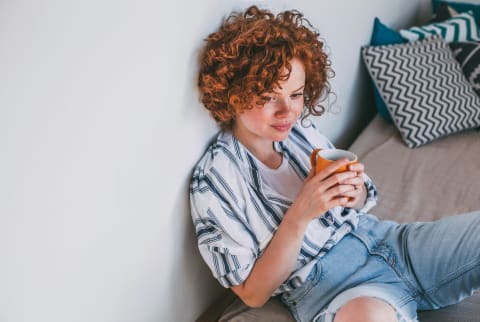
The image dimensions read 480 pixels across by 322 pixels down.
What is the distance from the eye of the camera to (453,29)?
6.98 feet

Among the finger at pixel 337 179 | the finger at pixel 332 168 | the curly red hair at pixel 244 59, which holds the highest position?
the curly red hair at pixel 244 59

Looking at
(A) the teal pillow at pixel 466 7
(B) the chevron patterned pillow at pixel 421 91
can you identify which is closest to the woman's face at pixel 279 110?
(B) the chevron patterned pillow at pixel 421 91

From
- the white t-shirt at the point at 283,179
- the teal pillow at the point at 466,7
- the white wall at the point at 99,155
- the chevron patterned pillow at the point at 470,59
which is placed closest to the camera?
the white wall at the point at 99,155

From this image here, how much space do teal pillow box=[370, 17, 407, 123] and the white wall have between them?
954mm

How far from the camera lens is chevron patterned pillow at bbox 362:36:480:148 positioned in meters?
1.82

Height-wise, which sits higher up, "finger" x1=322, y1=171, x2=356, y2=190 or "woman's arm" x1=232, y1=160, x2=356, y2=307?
"finger" x1=322, y1=171, x2=356, y2=190

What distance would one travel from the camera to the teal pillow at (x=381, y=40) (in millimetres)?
1961

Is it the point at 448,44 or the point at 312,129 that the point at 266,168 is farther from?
the point at 448,44

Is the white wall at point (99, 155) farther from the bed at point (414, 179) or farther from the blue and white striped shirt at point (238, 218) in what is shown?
the bed at point (414, 179)

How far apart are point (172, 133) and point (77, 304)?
0.36m

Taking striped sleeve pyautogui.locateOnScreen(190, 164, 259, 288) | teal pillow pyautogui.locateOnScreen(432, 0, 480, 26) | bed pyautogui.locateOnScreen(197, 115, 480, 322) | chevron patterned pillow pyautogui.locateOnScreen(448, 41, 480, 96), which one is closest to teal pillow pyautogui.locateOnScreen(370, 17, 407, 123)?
bed pyautogui.locateOnScreen(197, 115, 480, 322)

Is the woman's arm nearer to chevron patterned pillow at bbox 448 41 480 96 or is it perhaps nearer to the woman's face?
the woman's face

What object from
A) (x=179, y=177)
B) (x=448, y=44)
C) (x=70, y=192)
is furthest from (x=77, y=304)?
(x=448, y=44)

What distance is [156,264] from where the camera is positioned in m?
1.11
